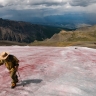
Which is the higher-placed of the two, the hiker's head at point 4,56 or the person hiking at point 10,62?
the hiker's head at point 4,56

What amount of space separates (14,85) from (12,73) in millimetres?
1127

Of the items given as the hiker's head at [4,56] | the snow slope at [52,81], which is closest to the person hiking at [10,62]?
the hiker's head at [4,56]

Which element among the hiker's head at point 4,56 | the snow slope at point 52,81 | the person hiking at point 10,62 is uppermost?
the hiker's head at point 4,56

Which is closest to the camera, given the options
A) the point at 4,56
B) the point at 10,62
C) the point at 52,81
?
the point at 4,56

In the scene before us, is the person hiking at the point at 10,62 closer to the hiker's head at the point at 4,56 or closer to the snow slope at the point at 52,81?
the hiker's head at the point at 4,56

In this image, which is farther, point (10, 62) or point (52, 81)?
point (52, 81)

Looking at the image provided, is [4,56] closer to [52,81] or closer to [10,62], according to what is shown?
[10,62]

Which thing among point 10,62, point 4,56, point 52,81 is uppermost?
point 4,56

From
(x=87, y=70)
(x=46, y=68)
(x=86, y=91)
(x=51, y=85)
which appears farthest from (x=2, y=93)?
(x=87, y=70)

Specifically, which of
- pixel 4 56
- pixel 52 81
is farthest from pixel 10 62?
pixel 52 81

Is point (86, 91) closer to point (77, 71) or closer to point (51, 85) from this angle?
point (51, 85)

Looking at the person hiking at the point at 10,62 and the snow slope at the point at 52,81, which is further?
the snow slope at the point at 52,81

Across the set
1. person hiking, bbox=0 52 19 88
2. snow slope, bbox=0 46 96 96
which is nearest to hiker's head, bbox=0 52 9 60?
person hiking, bbox=0 52 19 88

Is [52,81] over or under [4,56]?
under
